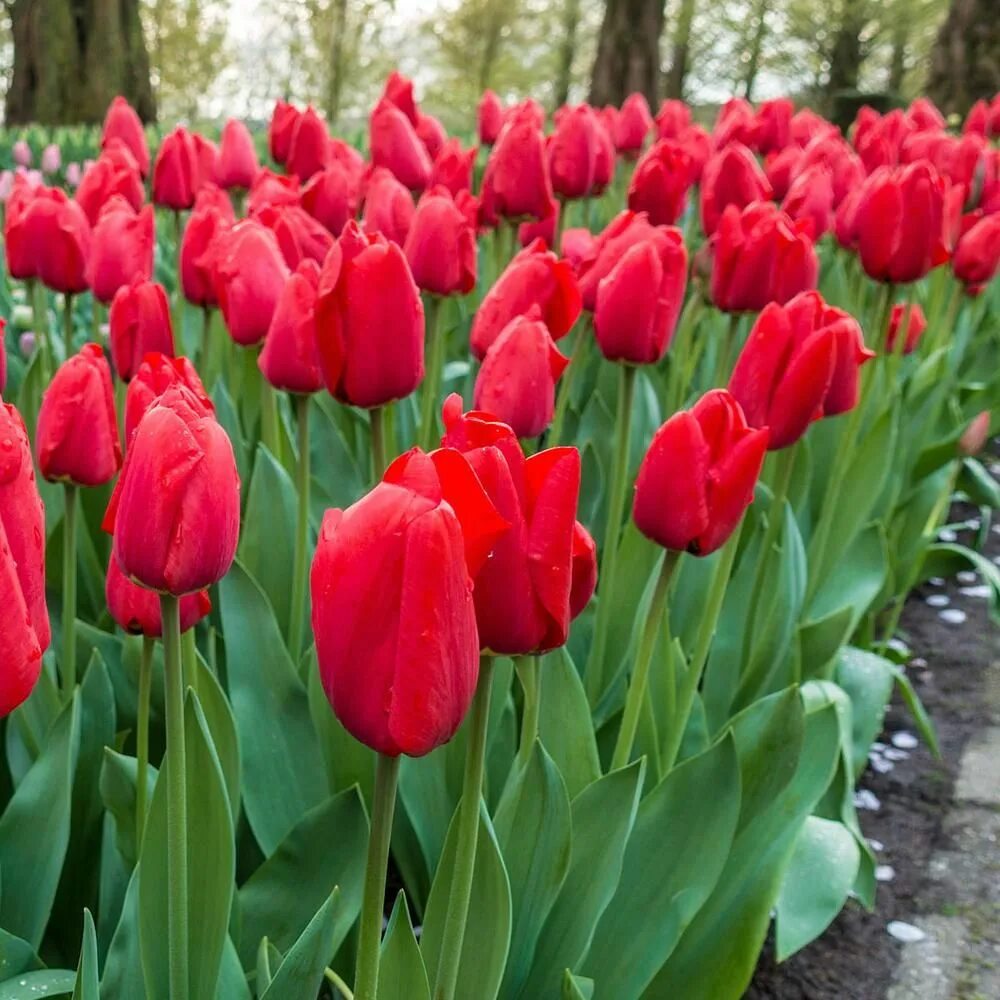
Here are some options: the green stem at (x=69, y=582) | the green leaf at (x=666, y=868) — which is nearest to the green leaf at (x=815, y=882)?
the green leaf at (x=666, y=868)

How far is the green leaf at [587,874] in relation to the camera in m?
1.24

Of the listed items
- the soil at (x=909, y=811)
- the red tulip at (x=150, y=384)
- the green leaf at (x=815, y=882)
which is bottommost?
the soil at (x=909, y=811)

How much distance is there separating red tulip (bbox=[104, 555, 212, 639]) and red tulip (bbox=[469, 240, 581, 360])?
0.64 metres

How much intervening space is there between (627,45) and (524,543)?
10872 mm

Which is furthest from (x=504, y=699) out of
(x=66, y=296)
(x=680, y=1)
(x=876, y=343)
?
(x=680, y=1)

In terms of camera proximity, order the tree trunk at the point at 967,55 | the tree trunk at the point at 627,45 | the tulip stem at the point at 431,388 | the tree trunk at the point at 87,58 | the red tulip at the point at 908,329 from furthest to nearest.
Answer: the tree trunk at the point at 627,45, the tree trunk at the point at 87,58, the tree trunk at the point at 967,55, the red tulip at the point at 908,329, the tulip stem at the point at 431,388

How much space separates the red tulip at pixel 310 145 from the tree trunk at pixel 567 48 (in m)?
26.1

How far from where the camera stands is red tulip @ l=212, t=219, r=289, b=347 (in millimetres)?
1600

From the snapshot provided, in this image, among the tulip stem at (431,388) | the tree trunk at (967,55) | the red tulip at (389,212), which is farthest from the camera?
the tree trunk at (967,55)

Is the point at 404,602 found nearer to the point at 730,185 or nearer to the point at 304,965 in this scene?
the point at 304,965

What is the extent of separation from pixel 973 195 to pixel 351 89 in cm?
3071

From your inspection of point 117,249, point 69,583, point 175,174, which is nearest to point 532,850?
point 69,583

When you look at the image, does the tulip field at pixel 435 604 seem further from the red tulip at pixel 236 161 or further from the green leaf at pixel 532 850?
the red tulip at pixel 236 161

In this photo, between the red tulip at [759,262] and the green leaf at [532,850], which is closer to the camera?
the green leaf at [532,850]
